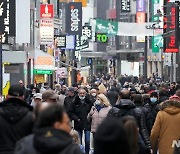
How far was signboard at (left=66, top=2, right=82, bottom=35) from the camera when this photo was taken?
1868 inches

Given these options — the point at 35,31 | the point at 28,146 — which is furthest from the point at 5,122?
the point at 35,31

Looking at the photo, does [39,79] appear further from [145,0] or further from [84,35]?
[145,0]

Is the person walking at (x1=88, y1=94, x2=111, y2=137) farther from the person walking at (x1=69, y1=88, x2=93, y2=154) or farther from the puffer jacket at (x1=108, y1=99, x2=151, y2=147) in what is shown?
the puffer jacket at (x1=108, y1=99, x2=151, y2=147)

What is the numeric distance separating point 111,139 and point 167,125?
237 inches

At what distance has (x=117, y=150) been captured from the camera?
534cm

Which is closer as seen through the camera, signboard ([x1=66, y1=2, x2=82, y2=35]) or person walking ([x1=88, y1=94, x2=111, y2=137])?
person walking ([x1=88, y1=94, x2=111, y2=137])

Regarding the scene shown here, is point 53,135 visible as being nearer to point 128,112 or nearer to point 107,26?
point 128,112

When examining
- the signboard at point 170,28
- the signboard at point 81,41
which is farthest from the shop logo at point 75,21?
the signboard at point 81,41

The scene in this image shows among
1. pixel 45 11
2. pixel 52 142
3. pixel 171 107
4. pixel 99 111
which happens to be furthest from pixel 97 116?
pixel 45 11

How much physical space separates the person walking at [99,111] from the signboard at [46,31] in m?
25.8

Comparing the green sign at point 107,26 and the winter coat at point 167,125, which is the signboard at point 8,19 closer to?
the winter coat at point 167,125

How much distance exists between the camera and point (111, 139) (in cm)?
526

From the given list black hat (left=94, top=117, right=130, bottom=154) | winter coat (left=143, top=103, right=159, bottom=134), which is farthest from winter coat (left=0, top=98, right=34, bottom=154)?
winter coat (left=143, top=103, right=159, bottom=134)

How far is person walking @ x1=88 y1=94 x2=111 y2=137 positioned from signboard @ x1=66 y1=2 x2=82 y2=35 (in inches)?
1254
